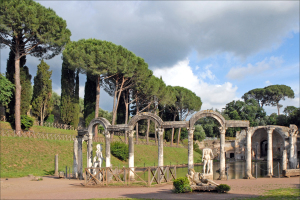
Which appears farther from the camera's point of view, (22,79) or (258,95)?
(258,95)

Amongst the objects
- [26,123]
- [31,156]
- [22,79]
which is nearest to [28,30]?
[22,79]

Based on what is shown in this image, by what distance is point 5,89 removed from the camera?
3111cm

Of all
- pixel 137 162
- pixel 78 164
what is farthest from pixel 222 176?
pixel 137 162

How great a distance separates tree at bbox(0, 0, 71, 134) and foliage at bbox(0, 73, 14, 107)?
2068 mm

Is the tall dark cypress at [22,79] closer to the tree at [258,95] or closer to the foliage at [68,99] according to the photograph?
the foliage at [68,99]

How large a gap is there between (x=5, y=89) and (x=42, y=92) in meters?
7.47

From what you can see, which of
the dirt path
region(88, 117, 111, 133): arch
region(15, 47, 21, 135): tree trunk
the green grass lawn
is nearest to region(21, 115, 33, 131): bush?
region(15, 47, 21, 135): tree trunk

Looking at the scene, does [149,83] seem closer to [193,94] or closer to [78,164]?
[193,94]

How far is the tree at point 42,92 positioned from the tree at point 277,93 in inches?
2300

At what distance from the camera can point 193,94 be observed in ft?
176

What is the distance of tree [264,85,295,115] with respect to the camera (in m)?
74.7

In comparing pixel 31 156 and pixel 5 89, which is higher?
pixel 5 89

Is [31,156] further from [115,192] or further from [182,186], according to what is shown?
[182,186]

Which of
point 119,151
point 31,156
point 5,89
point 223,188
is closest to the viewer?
point 223,188
